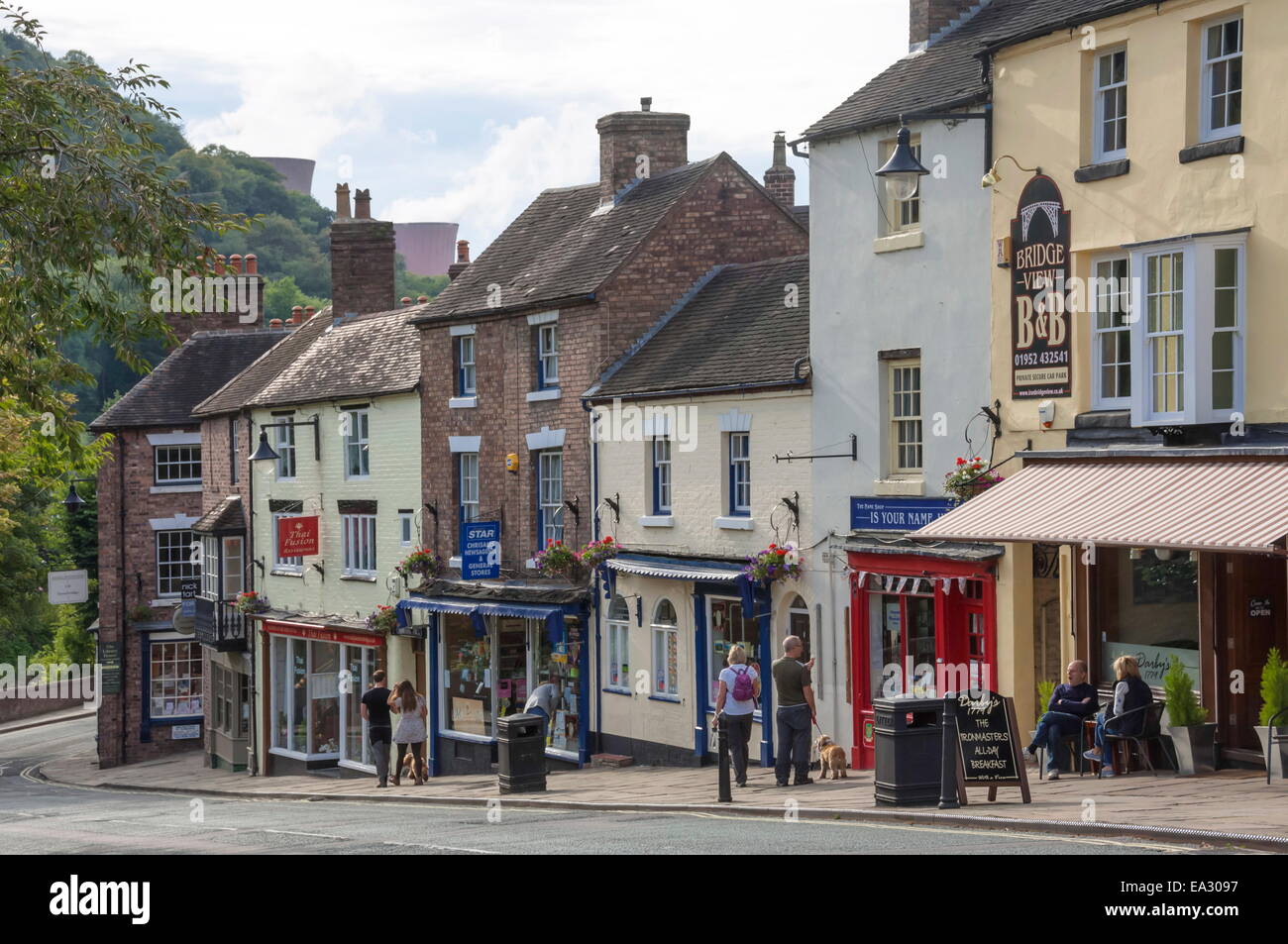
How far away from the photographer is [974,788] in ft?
59.4

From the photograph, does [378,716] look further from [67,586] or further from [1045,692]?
[67,586]

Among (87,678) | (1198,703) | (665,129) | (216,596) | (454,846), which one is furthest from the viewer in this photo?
(87,678)

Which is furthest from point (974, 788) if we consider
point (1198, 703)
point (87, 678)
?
point (87, 678)

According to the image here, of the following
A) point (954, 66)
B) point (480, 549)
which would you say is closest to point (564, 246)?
point (480, 549)

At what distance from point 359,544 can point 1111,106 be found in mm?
21602

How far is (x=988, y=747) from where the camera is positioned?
660 inches

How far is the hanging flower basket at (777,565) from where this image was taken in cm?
2489

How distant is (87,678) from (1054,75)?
55.9 m

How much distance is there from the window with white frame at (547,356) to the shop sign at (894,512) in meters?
8.54

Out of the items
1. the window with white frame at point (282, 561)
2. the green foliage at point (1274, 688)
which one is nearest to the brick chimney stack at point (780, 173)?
the window with white frame at point (282, 561)

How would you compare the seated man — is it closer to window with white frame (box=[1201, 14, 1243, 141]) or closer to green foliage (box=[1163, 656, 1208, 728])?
green foliage (box=[1163, 656, 1208, 728])

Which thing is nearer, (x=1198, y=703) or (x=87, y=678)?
(x=1198, y=703)

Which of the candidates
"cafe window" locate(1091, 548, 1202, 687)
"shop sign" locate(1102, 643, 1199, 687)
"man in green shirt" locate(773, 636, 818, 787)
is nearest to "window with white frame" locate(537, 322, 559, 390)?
"man in green shirt" locate(773, 636, 818, 787)

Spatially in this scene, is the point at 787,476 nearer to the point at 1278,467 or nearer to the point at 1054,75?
the point at 1054,75
